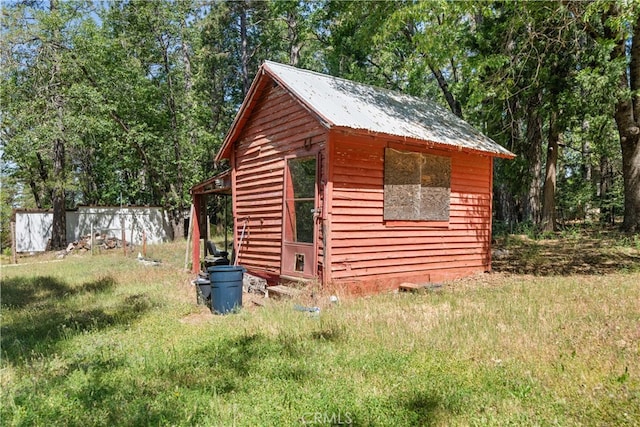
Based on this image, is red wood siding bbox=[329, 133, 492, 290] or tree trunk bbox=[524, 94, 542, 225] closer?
red wood siding bbox=[329, 133, 492, 290]

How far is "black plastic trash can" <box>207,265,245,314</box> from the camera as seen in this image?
6.99 m

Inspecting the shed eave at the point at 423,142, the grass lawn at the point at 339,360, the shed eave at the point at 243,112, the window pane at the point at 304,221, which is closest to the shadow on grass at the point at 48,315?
the grass lawn at the point at 339,360

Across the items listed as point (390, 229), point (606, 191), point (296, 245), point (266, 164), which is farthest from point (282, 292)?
point (606, 191)

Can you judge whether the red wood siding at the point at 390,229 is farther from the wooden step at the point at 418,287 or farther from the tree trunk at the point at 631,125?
the tree trunk at the point at 631,125

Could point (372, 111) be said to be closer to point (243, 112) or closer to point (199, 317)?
point (243, 112)

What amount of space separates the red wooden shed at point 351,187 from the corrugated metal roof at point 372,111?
0.16 ft

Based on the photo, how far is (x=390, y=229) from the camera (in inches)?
343

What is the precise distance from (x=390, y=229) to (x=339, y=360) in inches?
184

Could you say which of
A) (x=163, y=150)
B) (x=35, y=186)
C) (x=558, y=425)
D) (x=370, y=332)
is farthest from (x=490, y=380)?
(x=35, y=186)

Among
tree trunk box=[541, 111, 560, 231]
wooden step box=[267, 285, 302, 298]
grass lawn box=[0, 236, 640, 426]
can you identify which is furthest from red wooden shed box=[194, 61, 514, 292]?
tree trunk box=[541, 111, 560, 231]

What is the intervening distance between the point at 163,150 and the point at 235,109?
664 cm

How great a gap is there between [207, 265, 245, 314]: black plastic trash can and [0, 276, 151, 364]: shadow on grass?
51.6 inches

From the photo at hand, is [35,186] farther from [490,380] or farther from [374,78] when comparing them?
[490,380]

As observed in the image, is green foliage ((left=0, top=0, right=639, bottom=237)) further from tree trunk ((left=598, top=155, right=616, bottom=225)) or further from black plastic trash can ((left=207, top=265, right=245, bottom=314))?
black plastic trash can ((left=207, top=265, right=245, bottom=314))
